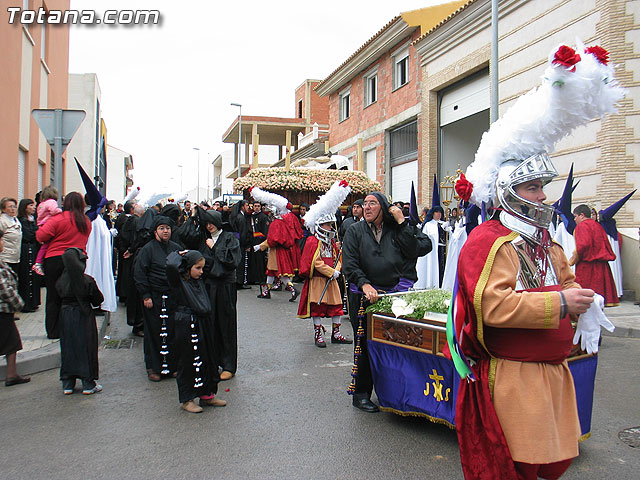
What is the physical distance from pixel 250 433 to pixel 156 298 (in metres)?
2.38

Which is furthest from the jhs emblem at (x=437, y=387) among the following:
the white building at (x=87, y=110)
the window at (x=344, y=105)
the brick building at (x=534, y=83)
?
the white building at (x=87, y=110)

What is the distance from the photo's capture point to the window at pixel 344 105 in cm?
2640

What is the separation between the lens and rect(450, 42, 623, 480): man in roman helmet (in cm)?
255

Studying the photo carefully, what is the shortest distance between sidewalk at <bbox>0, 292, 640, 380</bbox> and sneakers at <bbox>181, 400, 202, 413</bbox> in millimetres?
2344

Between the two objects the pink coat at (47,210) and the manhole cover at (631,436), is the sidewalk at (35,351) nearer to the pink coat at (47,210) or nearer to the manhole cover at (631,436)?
the pink coat at (47,210)

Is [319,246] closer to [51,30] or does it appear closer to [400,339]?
[400,339]

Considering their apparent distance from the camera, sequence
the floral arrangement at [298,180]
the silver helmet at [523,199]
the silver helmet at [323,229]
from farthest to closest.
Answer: the floral arrangement at [298,180]
the silver helmet at [323,229]
the silver helmet at [523,199]

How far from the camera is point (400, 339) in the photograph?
4676 mm

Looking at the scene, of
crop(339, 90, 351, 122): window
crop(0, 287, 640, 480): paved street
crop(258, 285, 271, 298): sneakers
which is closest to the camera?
crop(0, 287, 640, 480): paved street

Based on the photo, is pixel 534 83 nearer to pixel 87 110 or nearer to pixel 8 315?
pixel 8 315

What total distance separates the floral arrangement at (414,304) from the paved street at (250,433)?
37.5 inches

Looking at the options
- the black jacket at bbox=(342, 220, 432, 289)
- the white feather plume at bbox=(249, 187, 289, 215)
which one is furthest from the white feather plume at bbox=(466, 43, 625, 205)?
the white feather plume at bbox=(249, 187, 289, 215)

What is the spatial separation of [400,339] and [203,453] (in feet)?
5.72

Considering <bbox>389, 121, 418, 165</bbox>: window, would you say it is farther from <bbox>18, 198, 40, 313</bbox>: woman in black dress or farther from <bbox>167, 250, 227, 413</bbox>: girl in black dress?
<bbox>167, 250, 227, 413</bbox>: girl in black dress
